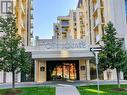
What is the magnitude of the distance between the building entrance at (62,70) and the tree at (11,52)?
17747mm

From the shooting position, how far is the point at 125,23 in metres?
42.0

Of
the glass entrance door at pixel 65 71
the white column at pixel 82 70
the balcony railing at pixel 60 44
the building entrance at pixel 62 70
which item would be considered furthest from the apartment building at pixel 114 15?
the balcony railing at pixel 60 44

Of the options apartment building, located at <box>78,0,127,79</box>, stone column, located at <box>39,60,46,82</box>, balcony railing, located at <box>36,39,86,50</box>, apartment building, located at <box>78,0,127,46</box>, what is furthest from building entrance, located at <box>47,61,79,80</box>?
apartment building, located at <box>78,0,127,46</box>

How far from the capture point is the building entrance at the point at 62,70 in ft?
139

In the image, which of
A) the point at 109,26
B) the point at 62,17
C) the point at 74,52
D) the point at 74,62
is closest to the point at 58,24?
the point at 62,17

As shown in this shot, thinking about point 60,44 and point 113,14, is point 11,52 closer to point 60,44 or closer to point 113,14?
point 60,44

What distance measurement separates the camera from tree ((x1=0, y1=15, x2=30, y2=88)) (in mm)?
24000

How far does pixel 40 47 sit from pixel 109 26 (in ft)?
38.9

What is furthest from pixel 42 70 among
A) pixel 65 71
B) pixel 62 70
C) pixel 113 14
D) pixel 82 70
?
pixel 113 14

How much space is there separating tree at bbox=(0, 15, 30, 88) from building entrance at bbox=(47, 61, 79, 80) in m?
17.7

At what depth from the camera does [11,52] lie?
79.1 feet

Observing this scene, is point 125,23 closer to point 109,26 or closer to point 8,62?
point 109,26

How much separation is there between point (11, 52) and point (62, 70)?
19719 millimetres

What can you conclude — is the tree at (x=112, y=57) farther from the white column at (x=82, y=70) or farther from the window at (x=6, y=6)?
the window at (x=6, y=6)
